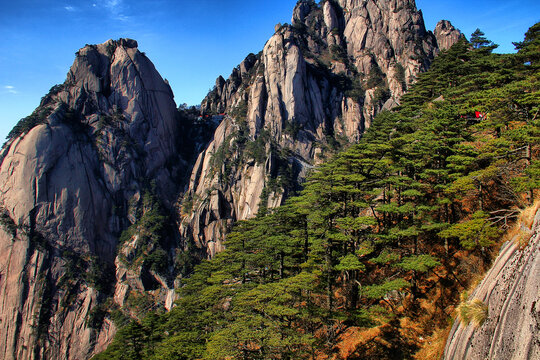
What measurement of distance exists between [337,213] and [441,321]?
7.47 m

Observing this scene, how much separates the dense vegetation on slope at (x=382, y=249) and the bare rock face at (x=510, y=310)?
668 cm

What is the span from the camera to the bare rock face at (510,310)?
5.75 metres

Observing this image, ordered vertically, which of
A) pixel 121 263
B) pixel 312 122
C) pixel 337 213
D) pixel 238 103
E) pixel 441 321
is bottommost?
pixel 121 263

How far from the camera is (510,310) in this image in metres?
6.33

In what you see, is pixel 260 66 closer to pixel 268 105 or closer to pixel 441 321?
pixel 268 105

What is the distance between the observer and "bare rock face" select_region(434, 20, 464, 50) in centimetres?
8238

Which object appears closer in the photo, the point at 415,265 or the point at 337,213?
the point at 415,265

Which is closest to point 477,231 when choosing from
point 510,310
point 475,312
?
point 475,312

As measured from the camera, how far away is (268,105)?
7769 cm

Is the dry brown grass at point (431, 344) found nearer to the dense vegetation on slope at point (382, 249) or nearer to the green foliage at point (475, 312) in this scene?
the dense vegetation on slope at point (382, 249)

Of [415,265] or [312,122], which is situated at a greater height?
[312,122]

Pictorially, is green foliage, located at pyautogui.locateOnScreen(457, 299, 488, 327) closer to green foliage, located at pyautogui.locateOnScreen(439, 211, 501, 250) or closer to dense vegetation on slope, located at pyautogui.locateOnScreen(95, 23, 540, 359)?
dense vegetation on slope, located at pyautogui.locateOnScreen(95, 23, 540, 359)

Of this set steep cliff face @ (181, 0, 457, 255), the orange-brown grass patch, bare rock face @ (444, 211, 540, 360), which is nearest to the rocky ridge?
steep cliff face @ (181, 0, 457, 255)

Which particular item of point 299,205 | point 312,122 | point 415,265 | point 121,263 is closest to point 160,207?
point 121,263
